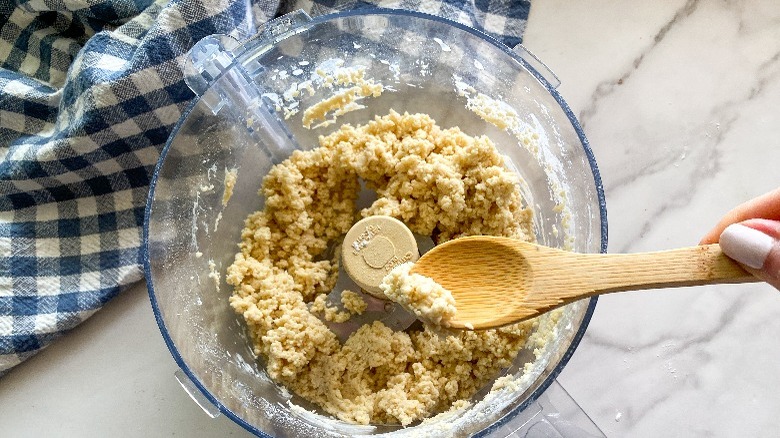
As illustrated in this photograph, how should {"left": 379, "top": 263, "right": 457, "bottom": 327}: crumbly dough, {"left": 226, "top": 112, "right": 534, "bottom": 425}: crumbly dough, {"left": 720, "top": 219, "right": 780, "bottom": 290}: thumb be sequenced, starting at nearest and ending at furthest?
{"left": 720, "top": 219, "right": 780, "bottom": 290}: thumb → {"left": 379, "top": 263, "right": 457, "bottom": 327}: crumbly dough → {"left": 226, "top": 112, "right": 534, "bottom": 425}: crumbly dough

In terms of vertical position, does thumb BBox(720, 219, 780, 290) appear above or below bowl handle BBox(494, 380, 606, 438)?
above

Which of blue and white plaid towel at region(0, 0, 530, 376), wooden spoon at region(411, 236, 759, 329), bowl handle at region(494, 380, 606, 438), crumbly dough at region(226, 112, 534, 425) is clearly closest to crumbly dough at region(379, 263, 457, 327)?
wooden spoon at region(411, 236, 759, 329)

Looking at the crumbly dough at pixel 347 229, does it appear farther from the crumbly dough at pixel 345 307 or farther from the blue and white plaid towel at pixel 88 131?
the blue and white plaid towel at pixel 88 131

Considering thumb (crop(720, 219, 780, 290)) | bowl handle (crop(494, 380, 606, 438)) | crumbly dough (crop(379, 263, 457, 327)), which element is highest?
thumb (crop(720, 219, 780, 290))

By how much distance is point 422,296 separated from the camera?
106cm

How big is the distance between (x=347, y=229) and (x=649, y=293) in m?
0.56

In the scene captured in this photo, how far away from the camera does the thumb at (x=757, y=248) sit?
90cm

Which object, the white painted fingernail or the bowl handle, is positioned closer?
the white painted fingernail

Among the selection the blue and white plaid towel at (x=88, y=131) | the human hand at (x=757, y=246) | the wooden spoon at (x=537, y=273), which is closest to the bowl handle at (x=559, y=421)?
the wooden spoon at (x=537, y=273)

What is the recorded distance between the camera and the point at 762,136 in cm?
136

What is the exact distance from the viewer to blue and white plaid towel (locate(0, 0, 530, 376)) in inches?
51.1

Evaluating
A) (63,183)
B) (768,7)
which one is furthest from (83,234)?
(768,7)

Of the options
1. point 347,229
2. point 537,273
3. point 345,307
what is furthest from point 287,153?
point 537,273

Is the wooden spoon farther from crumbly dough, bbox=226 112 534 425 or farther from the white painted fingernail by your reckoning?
crumbly dough, bbox=226 112 534 425
